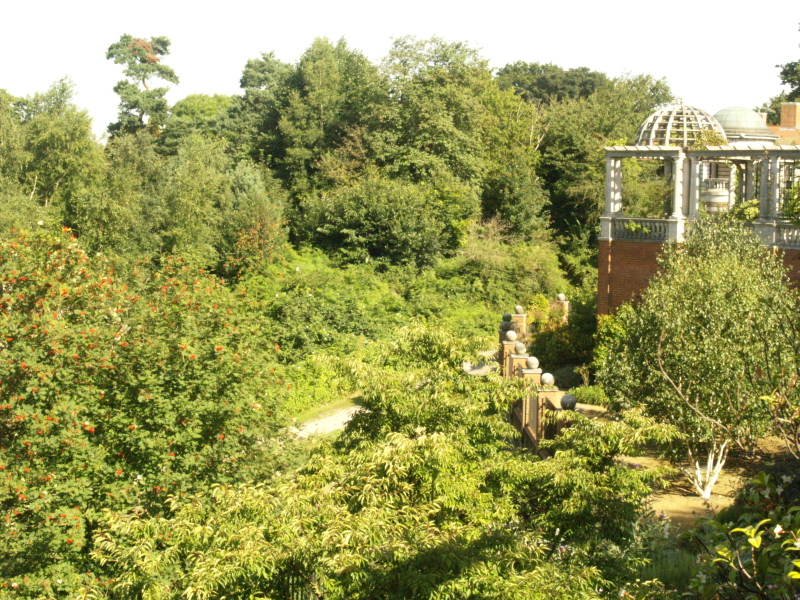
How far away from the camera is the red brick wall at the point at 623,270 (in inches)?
698

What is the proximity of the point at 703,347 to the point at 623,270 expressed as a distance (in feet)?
23.2

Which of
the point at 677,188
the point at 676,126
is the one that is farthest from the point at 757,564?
the point at 676,126

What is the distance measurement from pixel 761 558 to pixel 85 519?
8.19 meters

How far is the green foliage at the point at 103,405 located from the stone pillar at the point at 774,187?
11.2m

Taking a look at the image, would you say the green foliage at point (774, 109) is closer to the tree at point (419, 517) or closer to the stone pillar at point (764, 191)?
the stone pillar at point (764, 191)

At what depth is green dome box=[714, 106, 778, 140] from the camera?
92.1 feet

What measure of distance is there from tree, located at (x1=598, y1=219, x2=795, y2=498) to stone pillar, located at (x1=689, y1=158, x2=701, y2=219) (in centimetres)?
460

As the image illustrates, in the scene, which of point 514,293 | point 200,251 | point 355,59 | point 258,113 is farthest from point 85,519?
point 258,113

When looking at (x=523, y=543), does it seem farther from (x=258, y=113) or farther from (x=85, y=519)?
(x=258, y=113)

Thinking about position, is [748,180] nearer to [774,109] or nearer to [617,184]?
[617,184]

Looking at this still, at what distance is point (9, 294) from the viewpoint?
10.7 meters

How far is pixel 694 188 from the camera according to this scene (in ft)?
55.9

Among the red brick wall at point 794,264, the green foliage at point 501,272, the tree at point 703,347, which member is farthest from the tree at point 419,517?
the green foliage at point 501,272

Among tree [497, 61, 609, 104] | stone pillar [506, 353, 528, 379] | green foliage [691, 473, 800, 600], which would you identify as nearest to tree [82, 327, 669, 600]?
green foliage [691, 473, 800, 600]
